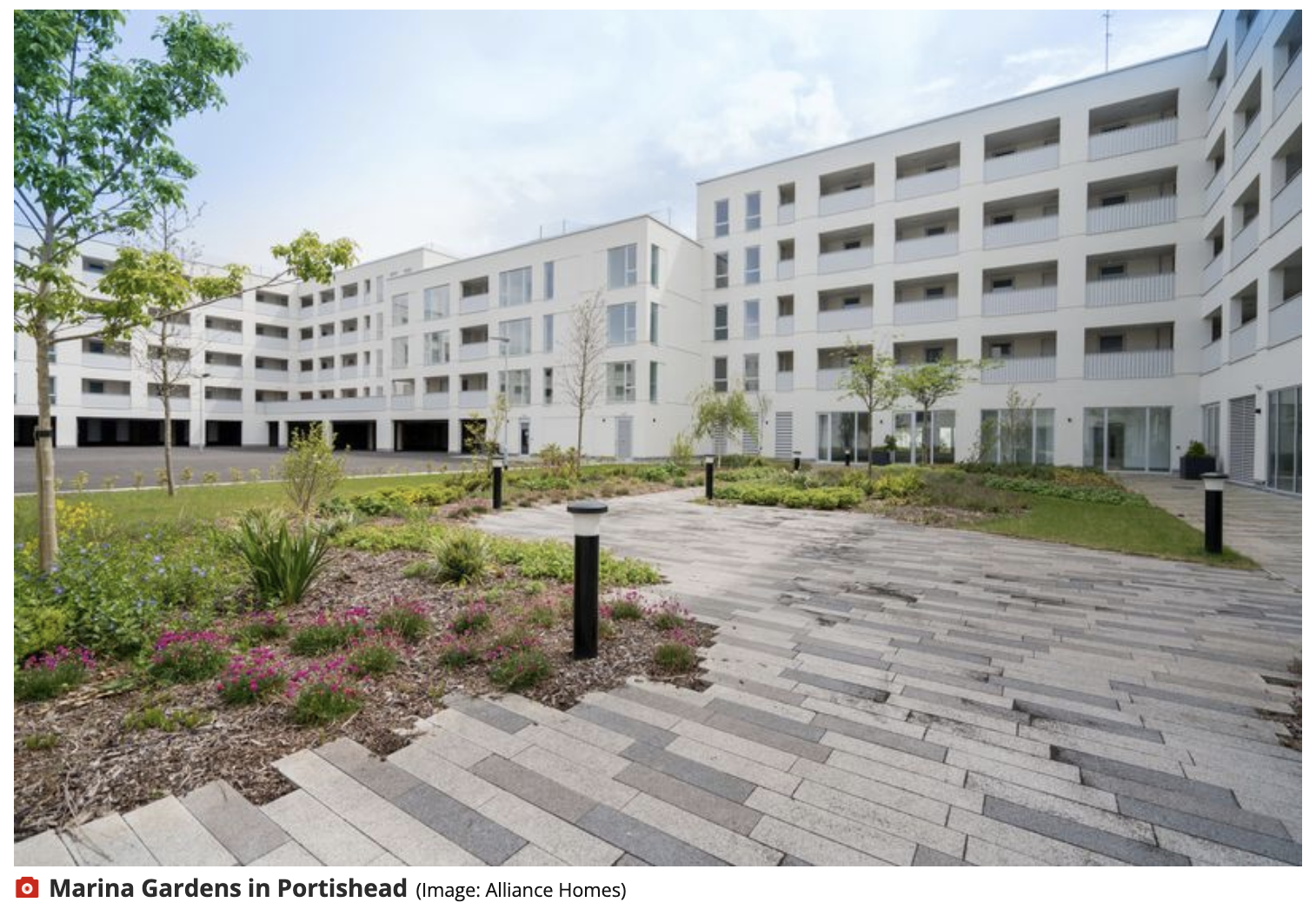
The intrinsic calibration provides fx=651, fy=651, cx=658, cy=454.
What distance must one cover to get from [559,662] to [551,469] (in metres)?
15.2

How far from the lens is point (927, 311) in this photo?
30.7 m

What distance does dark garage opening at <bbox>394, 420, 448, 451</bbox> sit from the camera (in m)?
48.8

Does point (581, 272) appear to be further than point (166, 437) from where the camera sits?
Yes

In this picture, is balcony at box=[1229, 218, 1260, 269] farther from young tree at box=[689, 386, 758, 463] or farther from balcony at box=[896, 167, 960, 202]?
young tree at box=[689, 386, 758, 463]

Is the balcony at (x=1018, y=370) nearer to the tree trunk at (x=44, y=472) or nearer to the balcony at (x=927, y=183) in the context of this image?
the balcony at (x=927, y=183)

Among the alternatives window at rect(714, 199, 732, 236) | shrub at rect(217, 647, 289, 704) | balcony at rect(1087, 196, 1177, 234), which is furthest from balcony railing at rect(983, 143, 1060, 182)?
shrub at rect(217, 647, 289, 704)

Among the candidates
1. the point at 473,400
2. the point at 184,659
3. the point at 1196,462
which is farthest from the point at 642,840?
the point at 473,400

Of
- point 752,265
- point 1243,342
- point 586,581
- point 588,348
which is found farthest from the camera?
point 752,265

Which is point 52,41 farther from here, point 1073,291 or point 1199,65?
point 1199,65

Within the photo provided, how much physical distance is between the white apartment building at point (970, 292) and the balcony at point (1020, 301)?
0.09 meters

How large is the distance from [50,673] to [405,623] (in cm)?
195

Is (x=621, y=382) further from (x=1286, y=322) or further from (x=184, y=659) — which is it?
(x=184, y=659)

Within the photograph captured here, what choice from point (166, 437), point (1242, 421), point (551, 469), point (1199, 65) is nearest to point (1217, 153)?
point (1199, 65)

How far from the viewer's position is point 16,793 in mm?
2807
